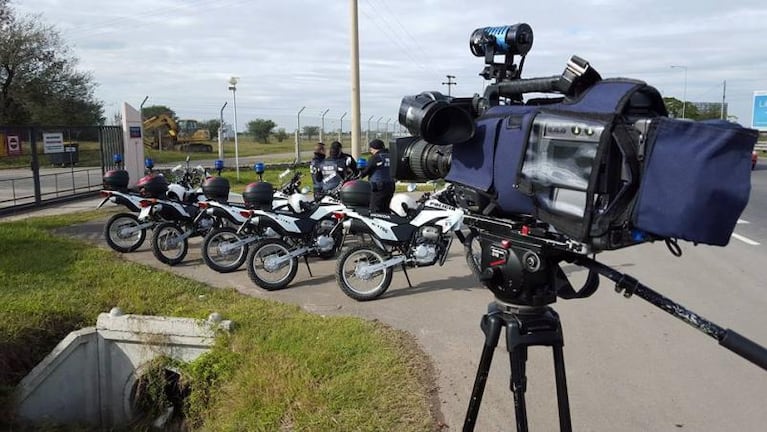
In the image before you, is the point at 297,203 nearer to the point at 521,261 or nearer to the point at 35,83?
the point at 521,261

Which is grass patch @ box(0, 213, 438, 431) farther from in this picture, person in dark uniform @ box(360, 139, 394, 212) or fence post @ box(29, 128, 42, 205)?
fence post @ box(29, 128, 42, 205)

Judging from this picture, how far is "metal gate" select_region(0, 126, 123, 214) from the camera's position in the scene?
12719 millimetres

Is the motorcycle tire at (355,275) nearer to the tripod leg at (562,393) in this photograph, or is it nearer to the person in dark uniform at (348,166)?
the person in dark uniform at (348,166)

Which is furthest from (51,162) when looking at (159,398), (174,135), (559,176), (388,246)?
(174,135)

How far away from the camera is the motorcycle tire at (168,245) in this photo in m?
7.64

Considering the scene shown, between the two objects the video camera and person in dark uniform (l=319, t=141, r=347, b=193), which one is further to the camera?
person in dark uniform (l=319, t=141, r=347, b=193)

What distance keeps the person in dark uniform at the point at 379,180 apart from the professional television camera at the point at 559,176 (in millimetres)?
3924

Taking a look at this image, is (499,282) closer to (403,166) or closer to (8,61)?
(403,166)

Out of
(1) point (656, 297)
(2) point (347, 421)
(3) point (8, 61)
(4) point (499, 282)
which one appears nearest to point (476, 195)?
(4) point (499, 282)

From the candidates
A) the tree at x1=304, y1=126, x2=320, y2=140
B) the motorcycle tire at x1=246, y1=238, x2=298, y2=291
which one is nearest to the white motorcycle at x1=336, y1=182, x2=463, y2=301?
the motorcycle tire at x1=246, y1=238, x2=298, y2=291

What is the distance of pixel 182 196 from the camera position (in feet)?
27.2

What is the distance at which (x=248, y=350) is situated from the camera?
484cm

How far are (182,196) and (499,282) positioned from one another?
683 cm

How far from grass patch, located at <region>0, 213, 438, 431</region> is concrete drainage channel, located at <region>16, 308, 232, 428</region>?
19 centimetres
